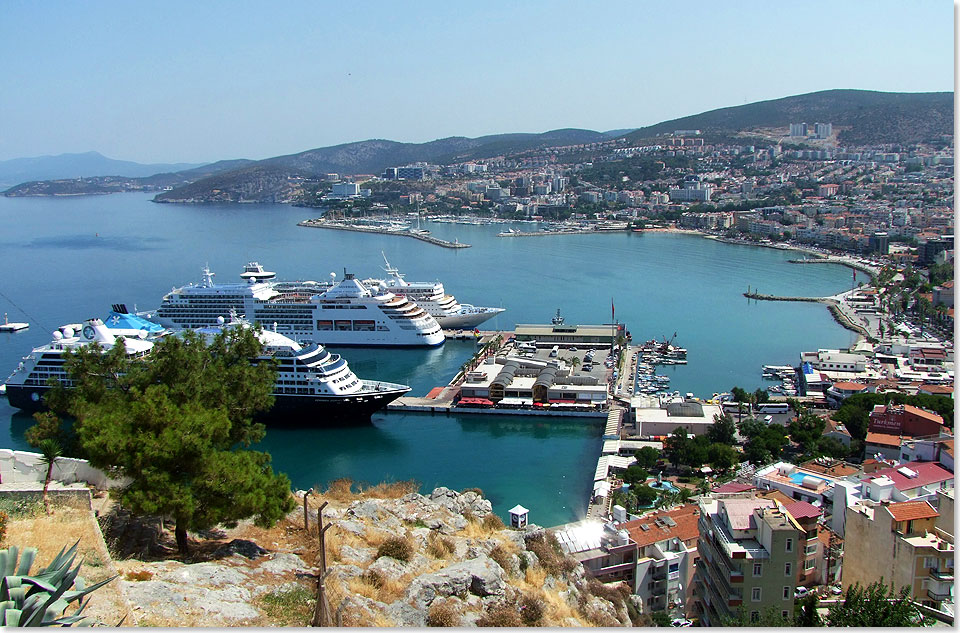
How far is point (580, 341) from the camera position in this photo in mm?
12766

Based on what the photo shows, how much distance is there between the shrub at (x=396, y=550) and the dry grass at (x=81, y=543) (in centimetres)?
96

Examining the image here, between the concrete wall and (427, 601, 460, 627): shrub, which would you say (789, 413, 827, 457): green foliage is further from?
the concrete wall

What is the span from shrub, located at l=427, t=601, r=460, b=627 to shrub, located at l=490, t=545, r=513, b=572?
1.53ft

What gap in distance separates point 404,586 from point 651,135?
66.9 metres

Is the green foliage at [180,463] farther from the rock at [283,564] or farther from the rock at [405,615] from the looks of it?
the rock at [405,615]

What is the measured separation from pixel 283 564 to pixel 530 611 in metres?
0.94

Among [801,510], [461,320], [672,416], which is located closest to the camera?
[801,510]

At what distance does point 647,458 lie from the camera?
7.41 meters

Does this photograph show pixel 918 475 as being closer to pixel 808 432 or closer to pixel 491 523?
pixel 808 432

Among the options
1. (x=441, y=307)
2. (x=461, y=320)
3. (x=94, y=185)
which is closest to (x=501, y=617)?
(x=461, y=320)

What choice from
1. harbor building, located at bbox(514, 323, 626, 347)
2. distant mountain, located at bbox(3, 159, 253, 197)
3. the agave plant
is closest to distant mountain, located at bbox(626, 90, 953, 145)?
harbor building, located at bbox(514, 323, 626, 347)

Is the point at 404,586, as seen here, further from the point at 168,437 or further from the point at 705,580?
the point at 705,580

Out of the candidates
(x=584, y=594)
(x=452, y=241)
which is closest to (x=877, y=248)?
(x=452, y=241)

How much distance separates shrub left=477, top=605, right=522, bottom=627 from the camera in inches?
102
